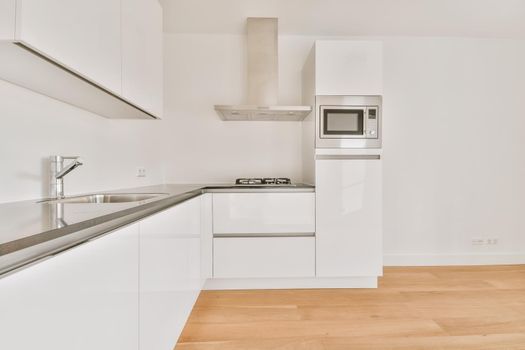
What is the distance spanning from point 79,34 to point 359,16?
8.51ft

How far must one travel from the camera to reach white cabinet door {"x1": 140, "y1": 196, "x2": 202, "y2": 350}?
1121 mm

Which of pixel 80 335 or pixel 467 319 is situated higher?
pixel 80 335

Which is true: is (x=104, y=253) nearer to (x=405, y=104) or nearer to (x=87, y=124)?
(x=87, y=124)

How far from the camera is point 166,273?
1.39m

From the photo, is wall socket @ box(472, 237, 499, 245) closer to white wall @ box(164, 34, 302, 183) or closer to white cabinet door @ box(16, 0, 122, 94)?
white wall @ box(164, 34, 302, 183)

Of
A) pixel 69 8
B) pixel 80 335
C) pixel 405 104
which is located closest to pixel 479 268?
pixel 405 104

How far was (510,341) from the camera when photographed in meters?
1.85

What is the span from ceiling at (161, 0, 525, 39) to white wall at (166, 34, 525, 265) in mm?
151

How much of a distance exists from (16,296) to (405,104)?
362 cm

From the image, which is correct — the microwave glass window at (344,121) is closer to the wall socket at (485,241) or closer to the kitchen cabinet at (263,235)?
the kitchen cabinet at (263,235)

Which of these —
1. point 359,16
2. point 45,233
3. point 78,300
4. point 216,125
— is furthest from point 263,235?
point 359,16

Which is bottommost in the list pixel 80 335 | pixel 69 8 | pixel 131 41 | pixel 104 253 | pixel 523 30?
pixel 80 335

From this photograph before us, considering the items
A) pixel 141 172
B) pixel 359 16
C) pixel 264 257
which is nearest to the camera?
pixel 264 257

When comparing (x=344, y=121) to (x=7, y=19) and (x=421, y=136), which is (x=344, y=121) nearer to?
(x=421, y=136)
